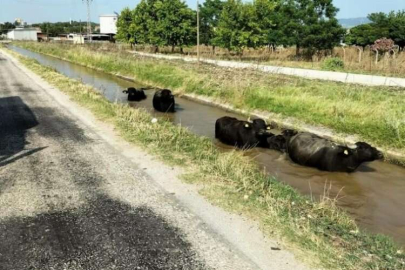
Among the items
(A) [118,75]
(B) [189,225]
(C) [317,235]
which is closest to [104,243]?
(B) [189,225]

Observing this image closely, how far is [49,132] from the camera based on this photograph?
12.6 m

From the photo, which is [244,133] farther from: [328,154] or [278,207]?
[278,207]

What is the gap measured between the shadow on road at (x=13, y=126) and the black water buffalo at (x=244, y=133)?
19.3 ft

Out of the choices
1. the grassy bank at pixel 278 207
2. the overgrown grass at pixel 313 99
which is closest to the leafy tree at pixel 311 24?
the overgrown grass at pixel 313 99

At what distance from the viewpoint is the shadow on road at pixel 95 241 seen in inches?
210

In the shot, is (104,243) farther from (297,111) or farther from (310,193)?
(297,111)

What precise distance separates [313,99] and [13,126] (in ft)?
38.7

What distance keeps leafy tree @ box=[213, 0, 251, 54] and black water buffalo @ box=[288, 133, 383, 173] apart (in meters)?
31.5

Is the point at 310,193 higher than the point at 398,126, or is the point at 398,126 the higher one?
the point at 398,126

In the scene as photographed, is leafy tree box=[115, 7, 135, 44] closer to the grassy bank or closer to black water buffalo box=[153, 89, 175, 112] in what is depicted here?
black water buffalo box=[153, 89, 175, 112]

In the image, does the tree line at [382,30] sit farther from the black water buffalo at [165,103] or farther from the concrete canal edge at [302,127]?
the black water buffalo at [165,103]

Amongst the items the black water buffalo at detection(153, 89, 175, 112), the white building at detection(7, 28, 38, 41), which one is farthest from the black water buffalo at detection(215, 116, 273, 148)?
the white building at detection(7, 28, 38, 41)

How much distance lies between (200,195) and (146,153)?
3.10m

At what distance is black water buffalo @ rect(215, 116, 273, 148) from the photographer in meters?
13.0
